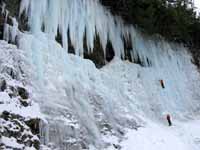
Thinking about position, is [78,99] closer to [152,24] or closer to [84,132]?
[84,132]

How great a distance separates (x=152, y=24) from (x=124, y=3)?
1.83 m

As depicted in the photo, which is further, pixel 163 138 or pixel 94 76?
pixel 94 76

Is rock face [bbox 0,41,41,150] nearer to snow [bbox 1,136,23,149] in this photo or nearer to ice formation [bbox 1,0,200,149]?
snow [bbox 1,136,23,149]

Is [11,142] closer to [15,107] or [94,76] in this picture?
[15,107]

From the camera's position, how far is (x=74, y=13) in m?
14.1

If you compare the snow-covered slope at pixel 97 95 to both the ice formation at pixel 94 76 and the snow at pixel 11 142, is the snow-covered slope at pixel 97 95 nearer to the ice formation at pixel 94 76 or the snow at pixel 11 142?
the ice formation at pixel 94 76

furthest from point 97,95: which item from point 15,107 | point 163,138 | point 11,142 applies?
point 11,142

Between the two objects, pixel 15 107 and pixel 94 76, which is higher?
pixel 94 76

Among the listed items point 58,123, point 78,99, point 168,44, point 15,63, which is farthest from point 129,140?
point 168,44

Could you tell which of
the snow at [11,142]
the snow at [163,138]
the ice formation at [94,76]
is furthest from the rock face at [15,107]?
the snow at [163,138]

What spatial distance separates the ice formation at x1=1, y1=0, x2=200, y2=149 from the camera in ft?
35.3

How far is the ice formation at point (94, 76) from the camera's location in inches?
424

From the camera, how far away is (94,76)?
44.2ft

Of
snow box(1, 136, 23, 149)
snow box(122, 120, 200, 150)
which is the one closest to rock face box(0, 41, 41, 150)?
snow box(1, 136, 23, 149)
